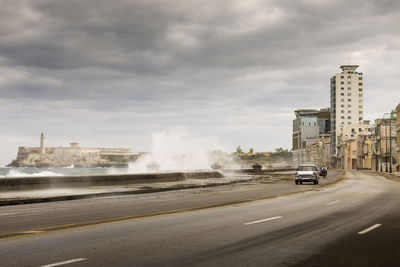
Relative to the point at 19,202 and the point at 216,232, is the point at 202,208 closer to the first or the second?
the point at 216,232

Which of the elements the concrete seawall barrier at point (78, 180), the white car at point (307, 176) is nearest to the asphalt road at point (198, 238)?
the concrete seawall barrier at point (78, 180)

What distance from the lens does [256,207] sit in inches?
697

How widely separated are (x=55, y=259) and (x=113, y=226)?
4.28 metres

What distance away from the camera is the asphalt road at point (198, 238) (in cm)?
779

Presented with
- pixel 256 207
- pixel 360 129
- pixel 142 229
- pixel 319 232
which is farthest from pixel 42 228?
pixel 360 129

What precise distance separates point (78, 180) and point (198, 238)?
20687 millimetres

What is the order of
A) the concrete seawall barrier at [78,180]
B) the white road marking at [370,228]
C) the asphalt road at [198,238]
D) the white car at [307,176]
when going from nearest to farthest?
the asphalt road at [198,238] < the white road marking at [370,228] < the concrete seawall barrier at [78,180] < the white car at [307,176]

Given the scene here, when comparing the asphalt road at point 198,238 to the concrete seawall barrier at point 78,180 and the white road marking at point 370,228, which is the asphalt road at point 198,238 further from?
the concrete seawall barrier at point 78,180

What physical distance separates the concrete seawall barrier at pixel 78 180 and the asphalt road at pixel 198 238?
9.67 meters

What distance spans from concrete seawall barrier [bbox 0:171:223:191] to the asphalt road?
9.67m

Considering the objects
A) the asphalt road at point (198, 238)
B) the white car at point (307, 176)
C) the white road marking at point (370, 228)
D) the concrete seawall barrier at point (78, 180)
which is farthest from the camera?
the white car at point (307, 176)

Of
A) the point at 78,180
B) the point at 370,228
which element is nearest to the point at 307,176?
the point at 78,180

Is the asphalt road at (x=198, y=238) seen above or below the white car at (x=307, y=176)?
below

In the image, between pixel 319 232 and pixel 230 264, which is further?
pixel 319 232
